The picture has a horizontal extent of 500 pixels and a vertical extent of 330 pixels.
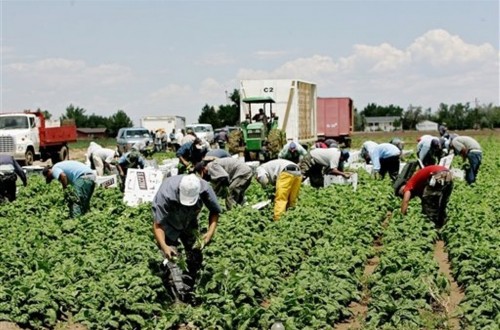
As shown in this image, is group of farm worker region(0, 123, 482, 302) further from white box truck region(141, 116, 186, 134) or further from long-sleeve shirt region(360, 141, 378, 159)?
white box truck region(141, 116, 186, 134)

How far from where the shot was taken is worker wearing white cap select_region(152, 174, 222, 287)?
8102 mm

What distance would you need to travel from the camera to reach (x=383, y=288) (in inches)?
312

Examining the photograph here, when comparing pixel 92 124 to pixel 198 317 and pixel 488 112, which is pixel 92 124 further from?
pixel 198 317

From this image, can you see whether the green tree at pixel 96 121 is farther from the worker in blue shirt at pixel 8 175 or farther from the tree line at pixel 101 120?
the worker in blue shirt at pixel 8 175

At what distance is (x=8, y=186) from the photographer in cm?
1562

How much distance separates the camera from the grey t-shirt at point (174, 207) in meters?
8.27

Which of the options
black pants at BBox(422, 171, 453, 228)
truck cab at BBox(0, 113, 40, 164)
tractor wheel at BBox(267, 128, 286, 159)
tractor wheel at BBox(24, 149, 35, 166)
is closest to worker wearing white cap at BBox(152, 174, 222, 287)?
black pants at BBox(422, 171, 453, 228)

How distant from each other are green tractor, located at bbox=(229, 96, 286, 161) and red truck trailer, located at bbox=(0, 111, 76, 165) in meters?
7.37

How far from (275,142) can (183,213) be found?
1773cm

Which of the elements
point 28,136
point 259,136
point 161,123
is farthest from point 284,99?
point 161,123

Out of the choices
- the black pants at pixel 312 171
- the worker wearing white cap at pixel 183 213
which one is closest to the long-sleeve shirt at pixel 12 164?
the black pants at pixel 312 171

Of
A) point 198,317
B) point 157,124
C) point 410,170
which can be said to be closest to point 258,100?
point 410,170

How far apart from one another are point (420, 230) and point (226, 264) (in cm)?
366

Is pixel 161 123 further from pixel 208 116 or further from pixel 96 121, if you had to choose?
pixel 96 121
